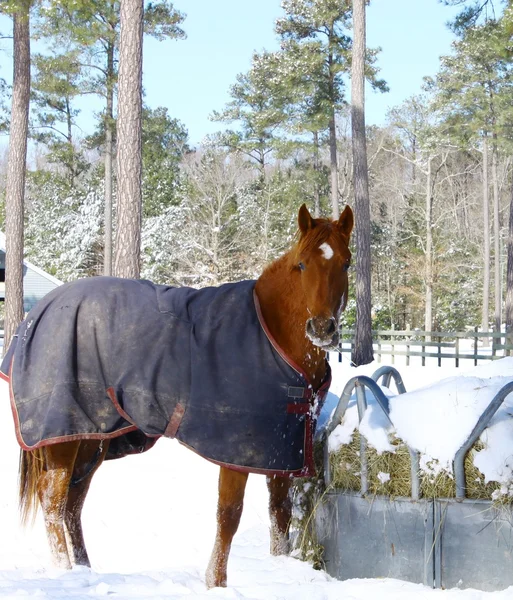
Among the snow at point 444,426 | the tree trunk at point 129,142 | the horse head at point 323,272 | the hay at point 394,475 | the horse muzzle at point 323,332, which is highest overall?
the tree trunk at point 129,142

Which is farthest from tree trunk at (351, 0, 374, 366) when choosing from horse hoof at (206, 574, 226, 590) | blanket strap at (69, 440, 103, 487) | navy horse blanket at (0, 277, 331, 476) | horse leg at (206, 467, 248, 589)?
horse hoof at (206, 574, 226, 590)

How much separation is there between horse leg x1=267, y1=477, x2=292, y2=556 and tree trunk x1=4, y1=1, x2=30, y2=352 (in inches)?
477

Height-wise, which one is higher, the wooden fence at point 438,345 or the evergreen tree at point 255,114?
the evergreen tree at point 255,114

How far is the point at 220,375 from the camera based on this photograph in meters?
3.67

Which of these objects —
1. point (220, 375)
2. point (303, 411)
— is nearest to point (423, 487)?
point (303, 411)

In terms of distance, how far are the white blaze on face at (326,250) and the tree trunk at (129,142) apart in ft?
17.0

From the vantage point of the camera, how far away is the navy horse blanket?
11.9ft

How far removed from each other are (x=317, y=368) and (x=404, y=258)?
31089mm

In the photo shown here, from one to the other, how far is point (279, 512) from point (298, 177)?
29.1 meters

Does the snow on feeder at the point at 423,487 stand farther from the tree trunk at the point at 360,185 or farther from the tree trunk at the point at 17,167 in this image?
the tree trunk at the point at 17,167

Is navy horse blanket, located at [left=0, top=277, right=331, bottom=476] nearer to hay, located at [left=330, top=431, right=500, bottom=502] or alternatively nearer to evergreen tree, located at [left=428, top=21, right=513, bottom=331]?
hay, located at [left=330, top=431, right=500, bottom=502]

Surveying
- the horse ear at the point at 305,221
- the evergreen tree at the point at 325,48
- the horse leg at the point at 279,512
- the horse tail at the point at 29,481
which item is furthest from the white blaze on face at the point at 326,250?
the evergreen tree at the point at 325,48

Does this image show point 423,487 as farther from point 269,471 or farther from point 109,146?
point 109,146

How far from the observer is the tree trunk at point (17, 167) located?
15.2 metres
